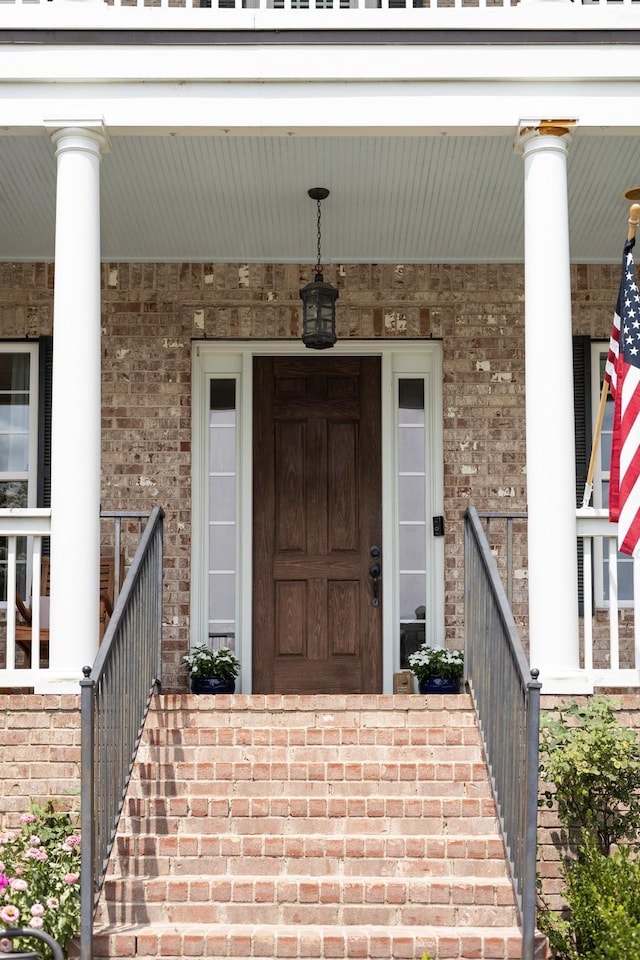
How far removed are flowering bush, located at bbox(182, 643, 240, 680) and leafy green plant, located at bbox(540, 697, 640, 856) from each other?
2707 millimetres

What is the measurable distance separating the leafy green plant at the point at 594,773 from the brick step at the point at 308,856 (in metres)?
0.40

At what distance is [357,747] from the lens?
580cm

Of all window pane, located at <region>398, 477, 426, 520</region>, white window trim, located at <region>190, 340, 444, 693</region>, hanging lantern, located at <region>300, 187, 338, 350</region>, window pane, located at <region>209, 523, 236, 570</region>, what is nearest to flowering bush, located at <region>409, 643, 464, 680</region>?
white window trim, located at <region>190, 340, 444, 693</region>

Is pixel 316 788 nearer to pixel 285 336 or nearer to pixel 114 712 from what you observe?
pixel 114 712

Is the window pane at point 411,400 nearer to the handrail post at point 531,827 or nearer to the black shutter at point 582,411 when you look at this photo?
the black shutter at point 582,411

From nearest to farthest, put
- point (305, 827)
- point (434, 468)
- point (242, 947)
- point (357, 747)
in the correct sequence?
point (242, 947)
point (305, 827)
point (357, 747)
point (434, 468)

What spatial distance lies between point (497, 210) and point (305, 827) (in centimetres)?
397

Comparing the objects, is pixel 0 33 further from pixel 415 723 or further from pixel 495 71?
pixel 415 723

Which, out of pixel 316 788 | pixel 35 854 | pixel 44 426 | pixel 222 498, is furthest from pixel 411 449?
pixel 35 854

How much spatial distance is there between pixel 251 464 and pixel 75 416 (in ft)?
7.95

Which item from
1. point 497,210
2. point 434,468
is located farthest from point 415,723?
point 497,210

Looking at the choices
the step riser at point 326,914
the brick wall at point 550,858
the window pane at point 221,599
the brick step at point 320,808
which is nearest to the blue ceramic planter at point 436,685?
the window pane at point 221,599

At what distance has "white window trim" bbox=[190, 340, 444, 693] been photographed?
26.6 feet

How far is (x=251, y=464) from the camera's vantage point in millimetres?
8242
